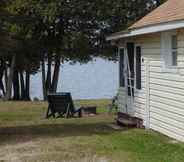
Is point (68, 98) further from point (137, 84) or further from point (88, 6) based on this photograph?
point (88, 6)

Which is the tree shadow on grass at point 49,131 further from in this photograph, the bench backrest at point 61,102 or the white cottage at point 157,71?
the bench backrest at point 61,102

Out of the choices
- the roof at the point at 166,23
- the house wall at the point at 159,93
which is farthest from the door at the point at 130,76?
the roof at the point at 166,23

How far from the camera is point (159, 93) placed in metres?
15.2

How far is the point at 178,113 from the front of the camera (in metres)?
13.6

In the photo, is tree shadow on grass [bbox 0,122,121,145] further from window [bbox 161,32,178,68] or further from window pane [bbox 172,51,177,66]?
A: window pane [bbox 172,51,177,66]

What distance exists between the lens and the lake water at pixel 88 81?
47838mm

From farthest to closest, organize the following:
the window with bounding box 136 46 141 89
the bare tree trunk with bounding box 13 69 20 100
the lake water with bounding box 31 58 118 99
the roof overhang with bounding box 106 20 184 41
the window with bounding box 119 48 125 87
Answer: the lake water with bounding box 31 58 118 99, the bare tree trunk with bounding box 13 69 20 100, the window with bounding box 119 48 125 87, the window with bounding box 136 46 141 89, the roof overhang with bounding box 106 20 184 41

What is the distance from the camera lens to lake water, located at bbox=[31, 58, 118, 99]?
47838 millimetres

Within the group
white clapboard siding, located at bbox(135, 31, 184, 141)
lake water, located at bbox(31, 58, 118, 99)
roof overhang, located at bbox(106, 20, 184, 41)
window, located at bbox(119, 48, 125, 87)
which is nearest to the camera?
roof overhang, located at bbox(106, 20, 184, 41)

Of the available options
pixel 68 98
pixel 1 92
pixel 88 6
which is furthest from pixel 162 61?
pixel 1 92

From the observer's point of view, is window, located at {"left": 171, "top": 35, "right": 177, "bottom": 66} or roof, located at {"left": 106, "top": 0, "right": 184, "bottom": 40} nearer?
roof, located at {"left": 106, "top": 0, "right": 184, "bottom": 40}

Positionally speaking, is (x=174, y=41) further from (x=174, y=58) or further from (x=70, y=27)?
(x=70, y=27)

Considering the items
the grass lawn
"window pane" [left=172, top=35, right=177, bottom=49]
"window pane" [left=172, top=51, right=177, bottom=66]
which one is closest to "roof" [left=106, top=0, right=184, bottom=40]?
"window pane" [left=172, top=35, right=177, bottom=49]

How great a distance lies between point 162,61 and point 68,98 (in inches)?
270
